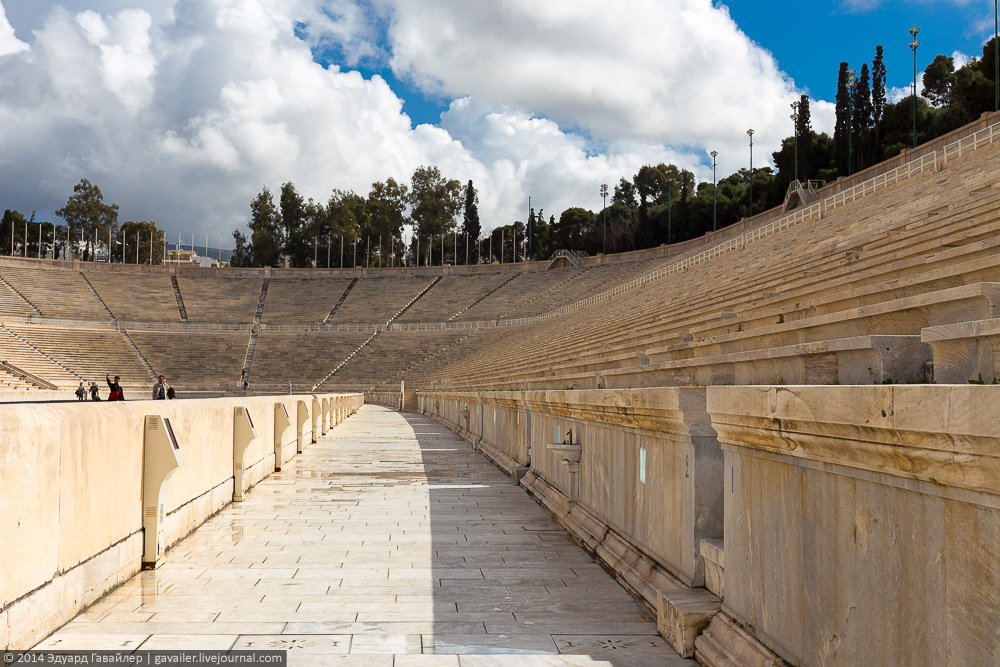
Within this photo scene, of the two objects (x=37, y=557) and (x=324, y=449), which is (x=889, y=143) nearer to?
(x=324, y=449)

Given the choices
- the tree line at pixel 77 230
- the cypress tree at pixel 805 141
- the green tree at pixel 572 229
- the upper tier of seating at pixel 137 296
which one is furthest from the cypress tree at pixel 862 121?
the tree line at pixel 77 230

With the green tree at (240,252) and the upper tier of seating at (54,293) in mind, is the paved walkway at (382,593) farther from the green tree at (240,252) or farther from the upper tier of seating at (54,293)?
the green tree at (240,252)

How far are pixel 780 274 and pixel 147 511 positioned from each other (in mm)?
12282

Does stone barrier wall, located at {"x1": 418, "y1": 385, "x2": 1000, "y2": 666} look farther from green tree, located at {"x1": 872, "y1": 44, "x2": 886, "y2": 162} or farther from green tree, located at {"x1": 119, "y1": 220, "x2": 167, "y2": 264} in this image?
green tree, located at {"x1": 119, "y1": 220, "x2": 167, "y2": 264}

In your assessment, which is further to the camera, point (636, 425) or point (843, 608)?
point (636, 425)

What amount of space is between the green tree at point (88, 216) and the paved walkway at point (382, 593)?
96.8 meters

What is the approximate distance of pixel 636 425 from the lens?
504cm

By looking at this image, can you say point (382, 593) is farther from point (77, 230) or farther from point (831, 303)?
point (77, 230)

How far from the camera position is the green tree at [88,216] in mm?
92062

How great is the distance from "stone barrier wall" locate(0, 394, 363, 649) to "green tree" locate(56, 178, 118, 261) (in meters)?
97.4

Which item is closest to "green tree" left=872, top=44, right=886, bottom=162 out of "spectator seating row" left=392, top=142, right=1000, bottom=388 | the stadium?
"spectator seating row" left=392, top=142, right=1000, bottom=388

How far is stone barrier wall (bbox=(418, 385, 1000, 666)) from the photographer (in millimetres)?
1939

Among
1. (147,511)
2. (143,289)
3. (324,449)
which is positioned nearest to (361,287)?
(143,289)

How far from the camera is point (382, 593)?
498 cm
